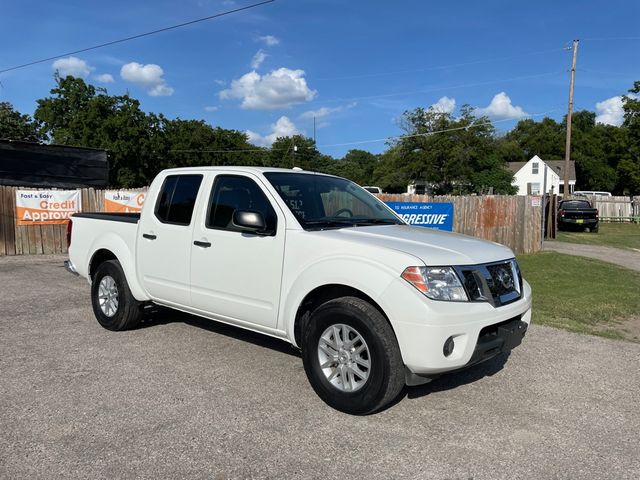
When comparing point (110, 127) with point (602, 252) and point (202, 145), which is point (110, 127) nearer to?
point (202, 145)

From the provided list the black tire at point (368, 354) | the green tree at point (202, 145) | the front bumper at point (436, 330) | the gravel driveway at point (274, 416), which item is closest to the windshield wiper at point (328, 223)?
the black tire at point (368, 354)

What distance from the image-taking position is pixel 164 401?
13.7 ft

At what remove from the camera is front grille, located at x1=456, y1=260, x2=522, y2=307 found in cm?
382

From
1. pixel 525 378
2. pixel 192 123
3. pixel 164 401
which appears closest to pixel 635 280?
pixel 525 378

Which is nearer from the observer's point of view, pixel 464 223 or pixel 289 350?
pixel 289 350

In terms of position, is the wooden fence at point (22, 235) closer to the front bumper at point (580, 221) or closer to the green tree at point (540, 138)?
the front bumper at point (580, 221)

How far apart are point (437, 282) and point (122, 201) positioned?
511 inches

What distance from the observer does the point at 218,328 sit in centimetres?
634

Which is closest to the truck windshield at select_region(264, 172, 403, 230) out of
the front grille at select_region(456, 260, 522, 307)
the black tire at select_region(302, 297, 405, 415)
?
the black tire at select_region(302, 297, 405, 415)

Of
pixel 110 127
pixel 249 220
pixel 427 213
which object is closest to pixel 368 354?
pixel 249 220

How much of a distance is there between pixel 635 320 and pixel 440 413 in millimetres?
4753

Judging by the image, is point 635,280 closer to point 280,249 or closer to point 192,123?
point 280,249

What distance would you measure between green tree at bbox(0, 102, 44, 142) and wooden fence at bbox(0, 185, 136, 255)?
1692 inches

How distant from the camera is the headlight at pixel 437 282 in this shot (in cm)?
366
